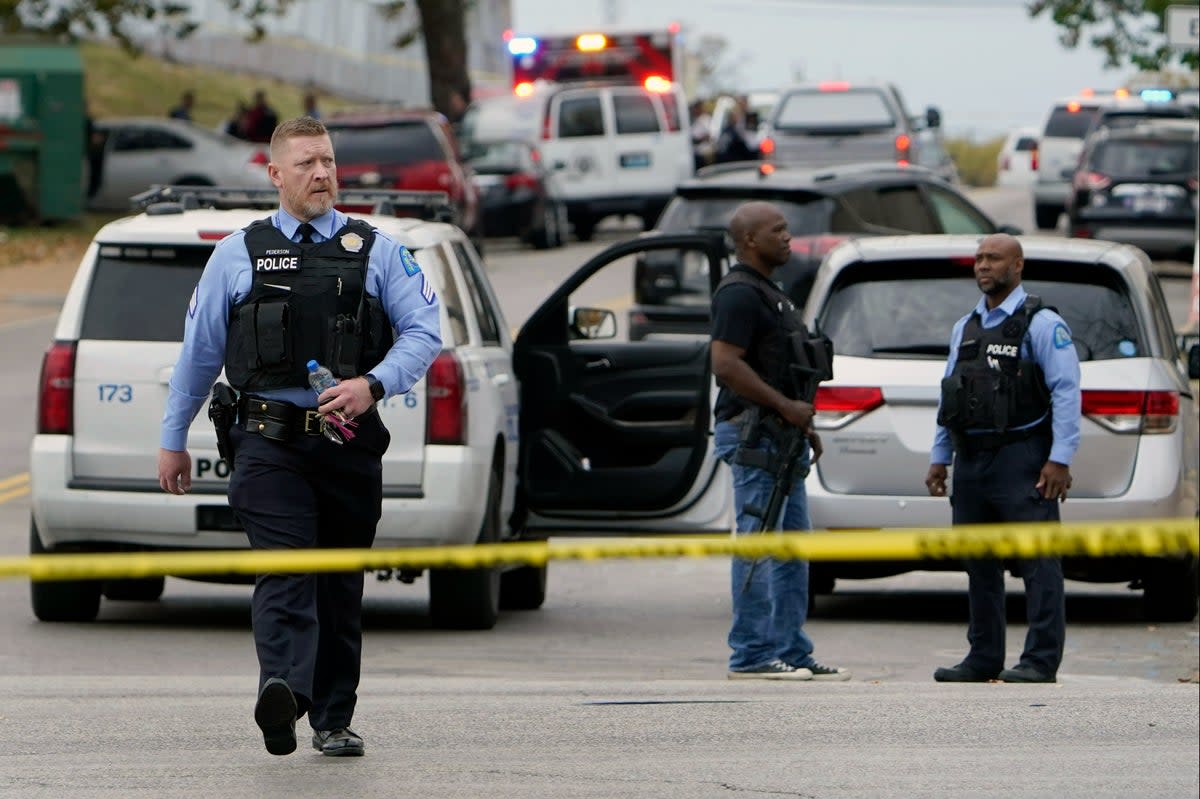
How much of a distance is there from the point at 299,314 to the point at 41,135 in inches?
1036

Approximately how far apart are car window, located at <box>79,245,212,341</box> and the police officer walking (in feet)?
7.42

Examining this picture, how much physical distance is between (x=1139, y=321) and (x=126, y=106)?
4174 centimetres

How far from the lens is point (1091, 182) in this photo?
26.0m

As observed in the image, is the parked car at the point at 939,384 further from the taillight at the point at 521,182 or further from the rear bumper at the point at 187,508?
the taillight at the point at 521,182

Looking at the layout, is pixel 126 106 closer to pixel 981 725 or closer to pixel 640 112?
pixel 640 112

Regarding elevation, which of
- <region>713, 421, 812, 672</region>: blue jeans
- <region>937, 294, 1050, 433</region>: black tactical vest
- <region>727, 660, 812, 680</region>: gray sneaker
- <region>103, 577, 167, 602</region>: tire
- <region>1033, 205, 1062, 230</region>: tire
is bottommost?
<region>1033, 205, 1062, 230</region>: tire

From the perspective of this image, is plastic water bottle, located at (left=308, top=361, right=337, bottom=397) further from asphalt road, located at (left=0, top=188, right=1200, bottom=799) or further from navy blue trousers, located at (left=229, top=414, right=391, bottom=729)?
asphalt road, located at (left=0, top=188, right=1200, bottom=799)

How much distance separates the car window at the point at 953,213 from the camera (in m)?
16.5

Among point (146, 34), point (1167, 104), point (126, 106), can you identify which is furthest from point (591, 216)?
point (146, 34)

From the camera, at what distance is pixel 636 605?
11039mm

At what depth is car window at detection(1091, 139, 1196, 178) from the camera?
25844 mm

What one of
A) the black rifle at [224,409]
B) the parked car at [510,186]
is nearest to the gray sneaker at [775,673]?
the black rifle at [224,409]

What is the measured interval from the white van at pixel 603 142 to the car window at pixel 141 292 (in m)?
23.1

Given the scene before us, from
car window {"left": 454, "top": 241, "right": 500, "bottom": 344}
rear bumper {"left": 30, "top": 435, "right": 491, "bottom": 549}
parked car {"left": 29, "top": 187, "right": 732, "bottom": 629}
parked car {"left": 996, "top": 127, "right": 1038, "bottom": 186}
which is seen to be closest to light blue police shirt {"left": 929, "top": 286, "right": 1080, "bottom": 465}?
parked car {"left": 29, "top": 187, "right": 732, "bottom": 629}
